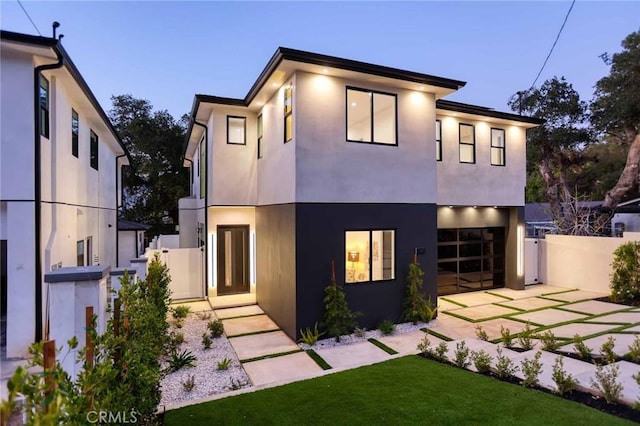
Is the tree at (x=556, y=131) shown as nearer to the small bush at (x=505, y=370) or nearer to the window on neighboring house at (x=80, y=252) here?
the small bush at (x=505, y=370)

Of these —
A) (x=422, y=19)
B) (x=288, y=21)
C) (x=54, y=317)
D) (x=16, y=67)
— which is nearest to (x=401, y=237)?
(x=54, y=317)

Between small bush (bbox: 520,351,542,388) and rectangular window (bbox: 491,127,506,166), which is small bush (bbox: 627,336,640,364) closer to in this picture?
small bush (bbox: 520,351,542,388)

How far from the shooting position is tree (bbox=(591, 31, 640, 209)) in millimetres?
17703

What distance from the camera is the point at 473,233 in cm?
1179

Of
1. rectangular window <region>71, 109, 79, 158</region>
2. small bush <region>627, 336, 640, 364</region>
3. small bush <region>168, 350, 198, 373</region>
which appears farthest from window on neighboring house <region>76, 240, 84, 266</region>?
small bush <region>627, 336, 640, 364</region>

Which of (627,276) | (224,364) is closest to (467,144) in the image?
(627,276)

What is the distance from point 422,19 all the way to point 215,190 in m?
15.2

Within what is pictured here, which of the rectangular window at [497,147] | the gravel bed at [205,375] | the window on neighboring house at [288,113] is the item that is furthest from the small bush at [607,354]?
the rectangular window at [497,147]

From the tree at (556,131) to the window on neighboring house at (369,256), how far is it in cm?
1582

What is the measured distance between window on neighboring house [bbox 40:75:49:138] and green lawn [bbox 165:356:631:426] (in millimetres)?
5866

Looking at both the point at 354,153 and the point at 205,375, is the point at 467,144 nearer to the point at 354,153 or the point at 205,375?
the point at 354,153

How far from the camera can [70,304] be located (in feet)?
9.26

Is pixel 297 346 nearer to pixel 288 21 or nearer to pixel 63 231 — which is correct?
pixel 63 231

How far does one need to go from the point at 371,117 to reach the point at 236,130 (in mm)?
4404
